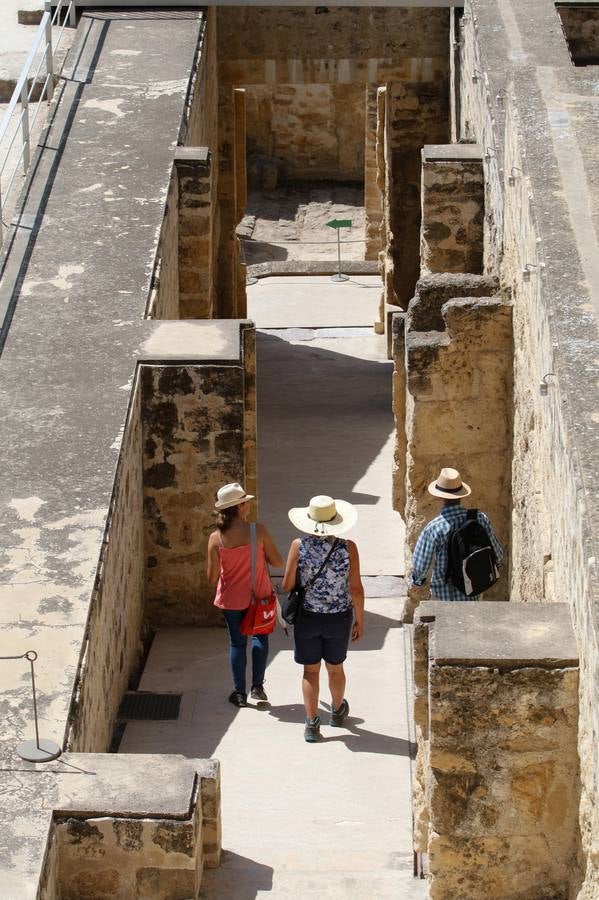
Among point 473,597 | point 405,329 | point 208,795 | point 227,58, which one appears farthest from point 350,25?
point 208,795

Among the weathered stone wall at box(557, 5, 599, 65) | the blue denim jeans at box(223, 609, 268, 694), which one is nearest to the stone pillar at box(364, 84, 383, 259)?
the weathered stone wall at box(557, 5, 599, 65)

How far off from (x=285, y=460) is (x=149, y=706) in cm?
463

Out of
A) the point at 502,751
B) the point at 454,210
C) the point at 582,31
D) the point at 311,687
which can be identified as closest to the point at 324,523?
the point at 311,687

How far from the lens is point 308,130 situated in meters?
25.0

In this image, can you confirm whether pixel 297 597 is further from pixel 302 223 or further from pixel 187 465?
pixel 302 223

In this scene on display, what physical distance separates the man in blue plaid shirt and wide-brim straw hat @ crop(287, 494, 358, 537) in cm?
35

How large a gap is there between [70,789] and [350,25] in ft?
31.6

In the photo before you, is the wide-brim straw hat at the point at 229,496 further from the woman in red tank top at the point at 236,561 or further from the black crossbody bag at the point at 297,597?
the black crossbody bag at the point at 297,597

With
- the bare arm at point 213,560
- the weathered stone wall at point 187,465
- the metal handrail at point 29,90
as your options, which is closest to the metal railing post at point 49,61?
the metal handrail at point 29,90

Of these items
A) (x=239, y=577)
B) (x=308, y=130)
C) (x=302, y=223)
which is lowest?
(x=302, y=223)

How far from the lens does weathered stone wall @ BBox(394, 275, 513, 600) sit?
880cm

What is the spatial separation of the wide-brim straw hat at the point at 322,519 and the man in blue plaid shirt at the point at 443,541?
0.35 meters

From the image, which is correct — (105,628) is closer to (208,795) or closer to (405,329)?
(208,795)

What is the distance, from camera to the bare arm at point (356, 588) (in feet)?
25.7
